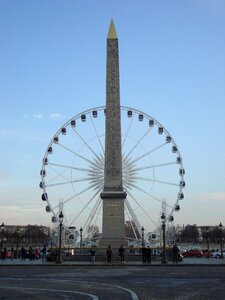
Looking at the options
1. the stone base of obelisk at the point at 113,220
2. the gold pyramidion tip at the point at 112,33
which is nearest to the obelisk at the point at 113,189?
the stone base of obelisk at the point at 113,220

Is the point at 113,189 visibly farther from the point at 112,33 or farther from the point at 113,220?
the point at 112,33

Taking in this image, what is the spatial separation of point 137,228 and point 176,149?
28.9ft

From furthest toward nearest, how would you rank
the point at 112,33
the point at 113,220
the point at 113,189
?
the point at 112,33 < the point at 113,189 < the point at 113,220

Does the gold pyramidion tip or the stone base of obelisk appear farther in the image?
the gold pyramidion tip

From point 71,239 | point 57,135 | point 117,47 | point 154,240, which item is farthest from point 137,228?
point 117,47

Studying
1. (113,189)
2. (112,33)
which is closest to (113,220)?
(113,189)

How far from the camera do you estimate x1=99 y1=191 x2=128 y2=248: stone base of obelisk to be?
1462 inches

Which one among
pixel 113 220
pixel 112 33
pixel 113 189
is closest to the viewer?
pixel 113 220

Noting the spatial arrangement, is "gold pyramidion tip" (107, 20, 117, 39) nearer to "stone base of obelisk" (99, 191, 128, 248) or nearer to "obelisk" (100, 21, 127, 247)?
"obelisk" (100, 21, 127, 247)

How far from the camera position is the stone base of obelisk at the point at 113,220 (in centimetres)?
3712

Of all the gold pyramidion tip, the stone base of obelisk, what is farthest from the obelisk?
the gold pyramidion tip

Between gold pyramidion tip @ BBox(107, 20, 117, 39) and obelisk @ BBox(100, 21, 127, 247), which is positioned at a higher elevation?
gold pyramidion tip @ BBox(107, 20, 117, 39)

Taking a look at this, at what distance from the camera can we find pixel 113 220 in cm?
3728

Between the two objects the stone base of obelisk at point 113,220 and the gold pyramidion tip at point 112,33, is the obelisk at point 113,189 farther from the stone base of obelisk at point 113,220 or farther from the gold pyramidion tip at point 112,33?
the gold pyramidion tip at point 112,33
